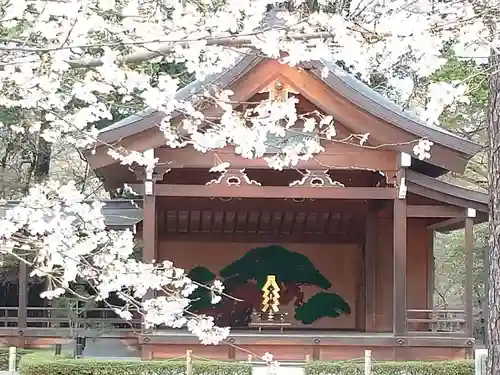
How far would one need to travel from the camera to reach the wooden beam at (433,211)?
33.0ft

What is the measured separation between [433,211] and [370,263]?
234 centimetres

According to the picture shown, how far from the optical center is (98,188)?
59.6ft

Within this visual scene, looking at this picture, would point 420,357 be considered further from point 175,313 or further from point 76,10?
point 76,10

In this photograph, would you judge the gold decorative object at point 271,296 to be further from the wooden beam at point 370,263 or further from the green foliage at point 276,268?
the wooden beam at point 370,263

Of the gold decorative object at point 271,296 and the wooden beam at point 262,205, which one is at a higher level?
the wooden beam at point 262,205

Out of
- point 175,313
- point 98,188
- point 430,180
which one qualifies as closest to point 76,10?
point 175,313

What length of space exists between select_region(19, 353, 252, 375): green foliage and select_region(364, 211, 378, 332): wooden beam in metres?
3.90

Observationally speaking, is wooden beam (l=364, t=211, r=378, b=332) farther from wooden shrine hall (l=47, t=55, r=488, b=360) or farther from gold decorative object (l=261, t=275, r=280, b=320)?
gold decorative object (l=261, t=275, r=280, b=320)

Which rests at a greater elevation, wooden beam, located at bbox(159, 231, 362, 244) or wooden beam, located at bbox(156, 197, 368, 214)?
wooden beam, located at bbox(156, 197, 368, 214)

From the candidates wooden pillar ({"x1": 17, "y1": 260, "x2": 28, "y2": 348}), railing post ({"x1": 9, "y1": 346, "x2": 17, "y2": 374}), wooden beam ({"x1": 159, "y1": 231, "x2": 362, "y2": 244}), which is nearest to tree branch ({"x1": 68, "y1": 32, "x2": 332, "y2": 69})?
railing post ({"x1": 9, "y1": 346, "x2": 17, "y2": 374})

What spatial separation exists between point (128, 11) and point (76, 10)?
0.42 m

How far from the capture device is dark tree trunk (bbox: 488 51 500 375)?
416 centimetres

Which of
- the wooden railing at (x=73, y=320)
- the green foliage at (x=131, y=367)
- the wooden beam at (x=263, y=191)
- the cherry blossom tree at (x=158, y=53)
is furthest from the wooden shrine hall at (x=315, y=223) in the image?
the cherry blossom tree at (x=158, y=53)

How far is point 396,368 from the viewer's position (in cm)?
869
